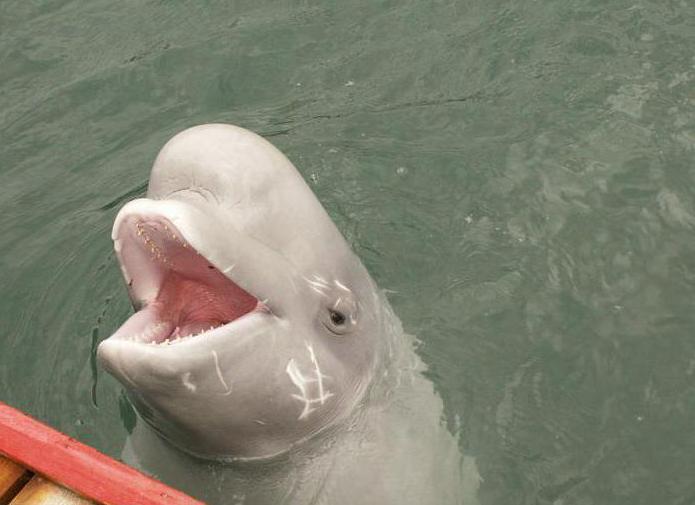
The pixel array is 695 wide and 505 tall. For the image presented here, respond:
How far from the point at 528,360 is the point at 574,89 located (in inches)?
115

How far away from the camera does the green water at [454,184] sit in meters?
6.14

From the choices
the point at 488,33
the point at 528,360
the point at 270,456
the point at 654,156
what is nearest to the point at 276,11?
the point at 488,33

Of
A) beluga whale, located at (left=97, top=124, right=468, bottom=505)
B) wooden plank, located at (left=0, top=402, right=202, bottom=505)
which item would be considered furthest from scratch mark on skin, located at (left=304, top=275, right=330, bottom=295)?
wooden plank, located at (left=0, top=402, right=202, bottom=505)

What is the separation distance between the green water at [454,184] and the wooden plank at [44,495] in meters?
2.18

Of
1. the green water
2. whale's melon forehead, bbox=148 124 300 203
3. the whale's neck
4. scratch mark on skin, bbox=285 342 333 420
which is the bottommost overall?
the green water

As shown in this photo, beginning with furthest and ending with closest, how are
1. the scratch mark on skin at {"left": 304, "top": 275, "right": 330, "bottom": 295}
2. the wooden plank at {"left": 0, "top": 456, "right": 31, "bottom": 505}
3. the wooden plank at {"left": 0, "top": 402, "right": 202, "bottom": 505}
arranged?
the scratch mark on skin at {"left": 304, "top": 275, "right": 330, "bottom": 295}, the wooden plank at {"left": 0, "top": 456, "right": 31, "bottom": 505}, the wooden plank at {"left": 0, "top": 402, "right": 202, "bottom": 505}

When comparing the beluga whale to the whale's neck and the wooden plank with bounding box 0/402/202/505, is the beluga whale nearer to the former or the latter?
the whale's neck

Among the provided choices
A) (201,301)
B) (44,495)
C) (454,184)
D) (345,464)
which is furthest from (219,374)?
(454,184)

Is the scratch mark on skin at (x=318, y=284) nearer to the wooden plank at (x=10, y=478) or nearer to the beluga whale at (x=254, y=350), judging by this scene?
the beluga whale at (x=254, y=350)

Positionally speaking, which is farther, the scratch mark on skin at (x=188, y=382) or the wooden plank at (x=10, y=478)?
the scratch mark on skin at (x=188, y=382)

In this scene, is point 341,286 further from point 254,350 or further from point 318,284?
point 254,350

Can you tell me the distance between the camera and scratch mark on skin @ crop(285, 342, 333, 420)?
4.82m

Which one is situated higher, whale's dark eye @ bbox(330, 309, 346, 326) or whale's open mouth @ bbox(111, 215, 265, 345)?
whale's open mouth @ bbox(111, 215, 265, 345)

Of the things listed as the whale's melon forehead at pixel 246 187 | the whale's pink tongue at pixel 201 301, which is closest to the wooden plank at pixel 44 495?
the whale's pink tongue at pixel 201 301
